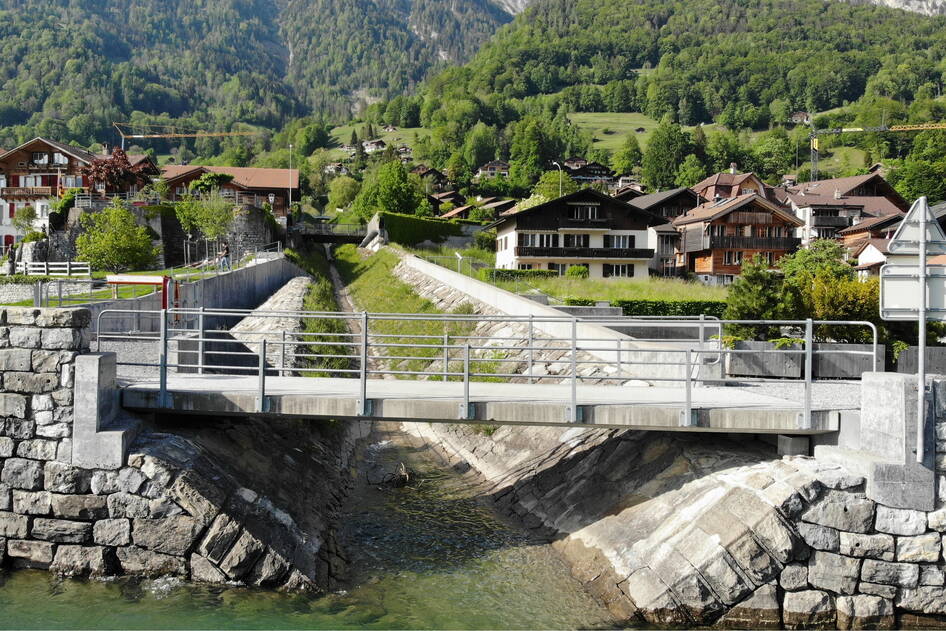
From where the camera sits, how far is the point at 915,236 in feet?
35.7

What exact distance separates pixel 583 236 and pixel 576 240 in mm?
728

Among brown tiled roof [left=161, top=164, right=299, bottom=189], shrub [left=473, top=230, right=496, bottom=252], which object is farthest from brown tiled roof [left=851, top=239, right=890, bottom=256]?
brown tiled roof [left=161, top=164, right=299, bottom=189]

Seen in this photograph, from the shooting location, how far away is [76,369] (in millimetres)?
11883

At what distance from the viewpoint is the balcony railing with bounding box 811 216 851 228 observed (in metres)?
88.4

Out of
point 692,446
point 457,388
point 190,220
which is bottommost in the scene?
point 692,446

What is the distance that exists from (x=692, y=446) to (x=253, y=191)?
295ft

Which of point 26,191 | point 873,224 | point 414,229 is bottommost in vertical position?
point 414,229

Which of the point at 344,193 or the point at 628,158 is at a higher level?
the point at 628,158

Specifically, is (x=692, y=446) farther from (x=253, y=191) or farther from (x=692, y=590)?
(x=253, y=191)

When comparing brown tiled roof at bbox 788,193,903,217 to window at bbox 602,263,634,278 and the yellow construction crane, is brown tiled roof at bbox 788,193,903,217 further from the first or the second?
the yellow construction crane

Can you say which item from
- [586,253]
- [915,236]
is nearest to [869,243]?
[586,253]

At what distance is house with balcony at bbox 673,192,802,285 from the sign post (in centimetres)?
6127

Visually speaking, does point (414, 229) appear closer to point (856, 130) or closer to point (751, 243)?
point (751, 243)

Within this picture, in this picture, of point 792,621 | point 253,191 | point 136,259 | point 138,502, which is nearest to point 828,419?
point 792,621
